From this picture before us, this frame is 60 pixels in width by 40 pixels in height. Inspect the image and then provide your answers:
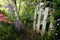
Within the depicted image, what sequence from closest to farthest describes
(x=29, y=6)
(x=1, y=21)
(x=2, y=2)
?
(x=1, y=21), (x=29, y=6), (x=2, y=2)

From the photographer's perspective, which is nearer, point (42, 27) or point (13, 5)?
point (42, 27)

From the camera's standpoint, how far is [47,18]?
19.7 feet

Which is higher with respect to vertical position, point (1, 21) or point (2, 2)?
point (2, 2)

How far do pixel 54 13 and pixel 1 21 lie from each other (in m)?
2.17

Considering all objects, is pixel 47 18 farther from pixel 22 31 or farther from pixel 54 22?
pixel 22 31

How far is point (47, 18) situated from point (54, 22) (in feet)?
1.41

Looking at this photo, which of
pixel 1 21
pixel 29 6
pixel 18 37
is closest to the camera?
pixel 18 37

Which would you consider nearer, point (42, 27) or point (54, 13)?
point (54, 13)

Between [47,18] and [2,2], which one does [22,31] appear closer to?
[47,18]

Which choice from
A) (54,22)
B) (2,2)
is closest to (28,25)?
(54,22)

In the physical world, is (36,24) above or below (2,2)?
below

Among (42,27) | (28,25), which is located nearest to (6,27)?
(28,25)

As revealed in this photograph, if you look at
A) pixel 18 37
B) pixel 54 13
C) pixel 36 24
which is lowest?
pixel 18 37

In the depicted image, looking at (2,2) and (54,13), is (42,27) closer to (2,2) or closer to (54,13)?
(54,13)
